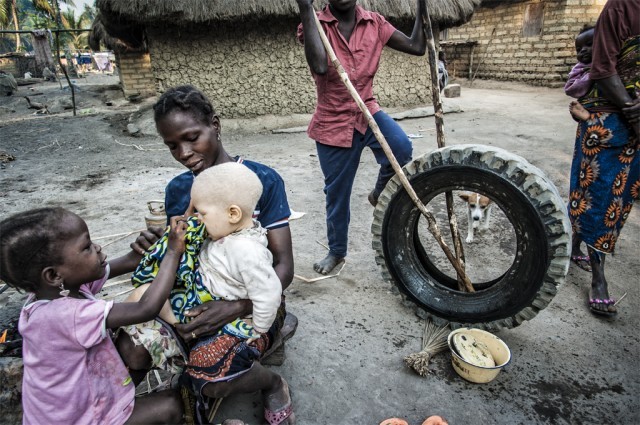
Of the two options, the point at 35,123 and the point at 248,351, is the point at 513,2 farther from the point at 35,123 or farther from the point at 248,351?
the point at 248,351

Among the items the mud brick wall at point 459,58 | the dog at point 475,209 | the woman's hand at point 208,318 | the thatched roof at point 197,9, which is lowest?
the dog at point 475,209

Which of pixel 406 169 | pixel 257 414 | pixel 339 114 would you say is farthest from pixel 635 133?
pixel 257 414

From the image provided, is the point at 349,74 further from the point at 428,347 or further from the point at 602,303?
the point at 602,303

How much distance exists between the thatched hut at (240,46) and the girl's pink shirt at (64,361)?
7.21 metres

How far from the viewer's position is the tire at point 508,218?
6.24ft

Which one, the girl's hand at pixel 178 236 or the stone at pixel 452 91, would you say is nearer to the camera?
the girl's hand at pixel 178 236

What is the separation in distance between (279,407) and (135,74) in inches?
602

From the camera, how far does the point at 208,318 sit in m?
1.49

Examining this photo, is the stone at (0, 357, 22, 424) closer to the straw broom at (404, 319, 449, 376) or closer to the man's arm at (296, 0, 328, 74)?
the straw broom at (404, 319, 449, 376)

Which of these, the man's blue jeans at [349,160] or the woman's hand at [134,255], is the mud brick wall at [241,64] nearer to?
the man's blue jeans at [349,160]

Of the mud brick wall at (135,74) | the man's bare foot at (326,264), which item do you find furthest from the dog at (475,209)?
the mud brick wall at (135,74)

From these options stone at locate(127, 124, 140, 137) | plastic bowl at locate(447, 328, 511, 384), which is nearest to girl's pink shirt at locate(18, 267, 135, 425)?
plastic bowl at locate(447, 328, 511, 384)

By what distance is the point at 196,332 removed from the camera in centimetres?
149

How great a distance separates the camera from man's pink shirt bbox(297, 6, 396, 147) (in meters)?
2.57
